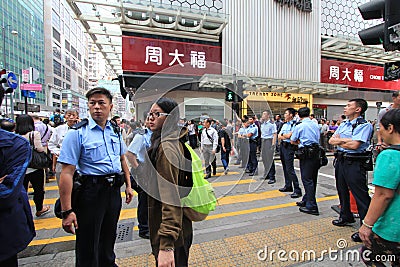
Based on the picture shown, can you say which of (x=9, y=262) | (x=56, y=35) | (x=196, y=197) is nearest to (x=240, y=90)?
(x=196, y=197)

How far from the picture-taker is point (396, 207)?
5.03 feet

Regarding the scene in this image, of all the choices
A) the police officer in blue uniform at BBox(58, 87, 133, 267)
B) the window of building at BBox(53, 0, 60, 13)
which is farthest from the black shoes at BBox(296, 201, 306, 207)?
the window of building at BBox(53, 0, 60, 13)

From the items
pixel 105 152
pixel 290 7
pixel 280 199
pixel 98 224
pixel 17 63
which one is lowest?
pixel 280 199

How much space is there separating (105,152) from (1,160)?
0.72 metres

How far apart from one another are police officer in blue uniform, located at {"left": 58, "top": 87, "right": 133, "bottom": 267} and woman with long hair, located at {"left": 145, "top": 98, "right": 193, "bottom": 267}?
2.25ft

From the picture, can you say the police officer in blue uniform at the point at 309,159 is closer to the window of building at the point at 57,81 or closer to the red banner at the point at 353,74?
the red banner at the point at 353,74

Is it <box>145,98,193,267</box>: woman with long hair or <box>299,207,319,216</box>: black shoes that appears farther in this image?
<box>299,207,319,216</box>: black shoes

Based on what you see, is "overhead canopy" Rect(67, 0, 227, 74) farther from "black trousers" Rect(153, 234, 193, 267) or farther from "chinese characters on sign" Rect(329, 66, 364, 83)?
"black trousers" Rect(153, 234, 193, 267)

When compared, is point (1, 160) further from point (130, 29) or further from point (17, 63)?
point (17, 63)

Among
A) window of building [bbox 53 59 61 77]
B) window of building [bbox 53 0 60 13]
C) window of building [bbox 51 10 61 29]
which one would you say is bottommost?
window of building [bbox 53 59 61 77]

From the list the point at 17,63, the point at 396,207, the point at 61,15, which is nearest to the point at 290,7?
the point at 396,207

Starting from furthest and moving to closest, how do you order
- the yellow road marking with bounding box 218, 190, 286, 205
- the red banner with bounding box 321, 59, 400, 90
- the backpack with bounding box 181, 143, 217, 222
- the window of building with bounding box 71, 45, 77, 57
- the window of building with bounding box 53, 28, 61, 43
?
the window of building with bounding box 71, 45, 77, 57 → the window of building with bounding box 53, 28, 61, 43 → the red banner with bounding box 321, 59, 400, 90 → the yellow road marking with bounding box 218, 190, 286, 205 → the backpack with bounding box 181, 143, 217, 222

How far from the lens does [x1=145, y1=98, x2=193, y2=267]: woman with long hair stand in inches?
48.7

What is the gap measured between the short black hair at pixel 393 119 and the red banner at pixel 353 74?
1736cm
